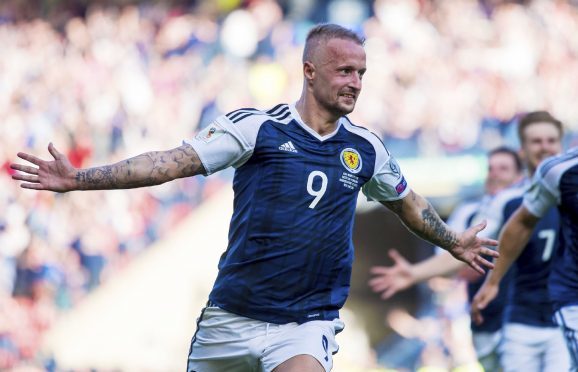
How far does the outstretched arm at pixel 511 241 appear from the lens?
6660mm

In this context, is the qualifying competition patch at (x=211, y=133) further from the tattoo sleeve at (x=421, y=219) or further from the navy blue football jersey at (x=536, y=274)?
the navy blue football jersey at (x=536, y=274)

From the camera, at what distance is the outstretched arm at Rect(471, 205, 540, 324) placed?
6660 millimetres

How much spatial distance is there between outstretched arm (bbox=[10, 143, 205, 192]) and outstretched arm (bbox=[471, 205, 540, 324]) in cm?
240

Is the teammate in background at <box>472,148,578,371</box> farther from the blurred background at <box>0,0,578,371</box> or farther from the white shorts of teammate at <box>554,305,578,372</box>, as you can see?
the blurred background at <box>0,0,578,371</box>

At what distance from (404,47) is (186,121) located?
348cm

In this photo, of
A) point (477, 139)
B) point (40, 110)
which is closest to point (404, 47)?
point (477, 139)

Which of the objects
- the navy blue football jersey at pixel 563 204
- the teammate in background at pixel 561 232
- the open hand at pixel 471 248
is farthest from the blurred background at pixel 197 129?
the open hand at pixel 471 248

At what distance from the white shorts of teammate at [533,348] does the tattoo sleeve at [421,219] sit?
264cm

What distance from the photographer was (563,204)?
637 cm

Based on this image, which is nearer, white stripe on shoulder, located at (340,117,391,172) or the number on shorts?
white stripe on shoulder, located at (340,117,391,172)

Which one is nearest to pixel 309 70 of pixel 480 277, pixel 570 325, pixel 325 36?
pixel 325 36

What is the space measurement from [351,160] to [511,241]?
178 cm

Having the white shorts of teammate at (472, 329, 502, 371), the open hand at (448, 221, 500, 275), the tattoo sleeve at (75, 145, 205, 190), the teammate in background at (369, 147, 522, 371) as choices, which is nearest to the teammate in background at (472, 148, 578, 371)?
the open hand at (448, 221, 500, 275)

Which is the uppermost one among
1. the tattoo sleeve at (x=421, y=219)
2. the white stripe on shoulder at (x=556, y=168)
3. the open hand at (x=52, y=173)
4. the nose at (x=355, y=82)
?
the nose at (x=355, y=82)
